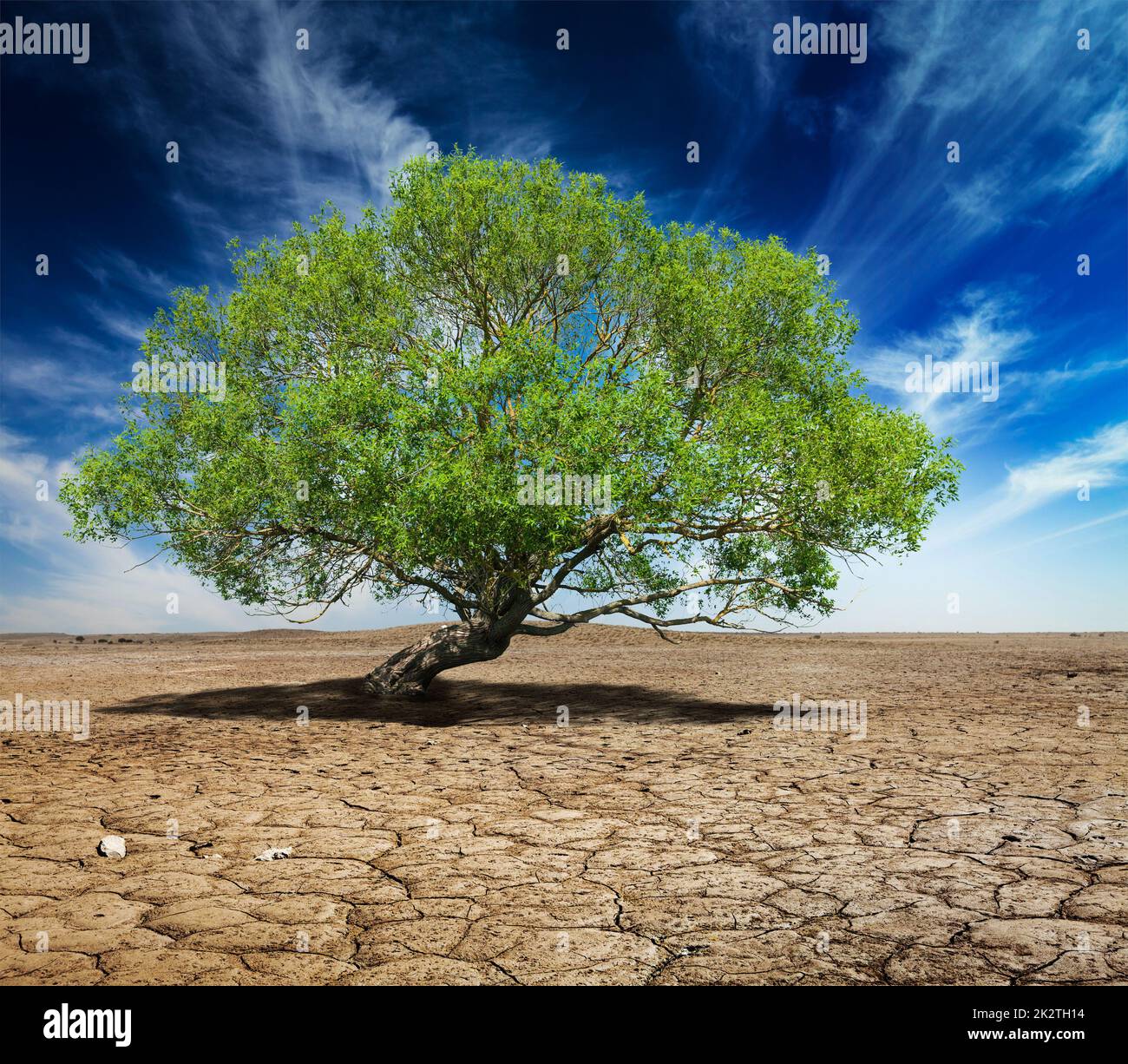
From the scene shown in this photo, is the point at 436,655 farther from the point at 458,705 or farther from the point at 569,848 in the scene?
the point at 569,848

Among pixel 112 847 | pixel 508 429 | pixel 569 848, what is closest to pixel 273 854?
pixel 112 847

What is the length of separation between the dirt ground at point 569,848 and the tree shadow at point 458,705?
0.81ft

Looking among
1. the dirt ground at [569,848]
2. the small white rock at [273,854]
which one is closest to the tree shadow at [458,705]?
the dirt ground at [569,848]

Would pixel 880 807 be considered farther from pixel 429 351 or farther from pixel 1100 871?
pixel 429 351

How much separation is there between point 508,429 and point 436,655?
568cm

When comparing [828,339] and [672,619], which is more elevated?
[828,339]

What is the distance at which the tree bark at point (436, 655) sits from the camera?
15.3 metres

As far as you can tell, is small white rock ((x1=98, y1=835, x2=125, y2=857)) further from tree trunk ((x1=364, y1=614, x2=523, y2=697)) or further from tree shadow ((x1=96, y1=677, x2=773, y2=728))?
tree trunk ((x1=364, y1=614, x2=523, y2=697))

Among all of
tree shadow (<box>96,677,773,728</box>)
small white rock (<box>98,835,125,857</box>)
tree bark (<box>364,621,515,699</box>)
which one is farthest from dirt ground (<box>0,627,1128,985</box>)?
tree bark (<box>364,621,515,699</box>)

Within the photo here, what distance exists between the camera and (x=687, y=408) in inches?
572

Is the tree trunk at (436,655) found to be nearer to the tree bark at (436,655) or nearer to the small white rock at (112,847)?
the tree bark at (436,655)
